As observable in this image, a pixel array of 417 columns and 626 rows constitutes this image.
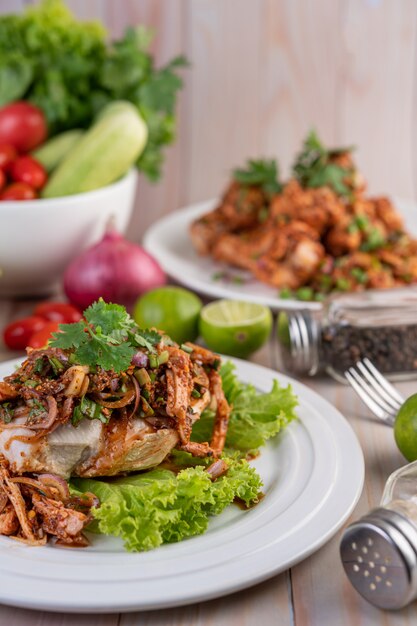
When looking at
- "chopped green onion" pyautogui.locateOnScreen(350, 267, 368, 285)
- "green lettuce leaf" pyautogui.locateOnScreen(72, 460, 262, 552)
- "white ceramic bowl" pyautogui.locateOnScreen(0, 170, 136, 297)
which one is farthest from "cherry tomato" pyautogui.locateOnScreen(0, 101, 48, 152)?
"green lettuce leaf" pyautogui.locateOnScreen(72, 460, 262, 552)

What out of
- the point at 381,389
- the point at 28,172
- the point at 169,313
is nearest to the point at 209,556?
the point at 381,389

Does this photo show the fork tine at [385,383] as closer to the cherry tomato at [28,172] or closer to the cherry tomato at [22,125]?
the cherry tomato at [28,172]

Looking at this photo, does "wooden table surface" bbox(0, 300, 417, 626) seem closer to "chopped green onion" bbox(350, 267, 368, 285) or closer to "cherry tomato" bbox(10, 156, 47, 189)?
"chopped green onion" bbox(350, 267, 368, 285)

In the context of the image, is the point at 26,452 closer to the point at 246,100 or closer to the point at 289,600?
the point at 289,600

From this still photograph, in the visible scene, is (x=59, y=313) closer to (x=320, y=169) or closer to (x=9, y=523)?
(x=320, y=169)

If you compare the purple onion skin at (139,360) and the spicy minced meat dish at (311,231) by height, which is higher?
the purple onion skin at (139,360)

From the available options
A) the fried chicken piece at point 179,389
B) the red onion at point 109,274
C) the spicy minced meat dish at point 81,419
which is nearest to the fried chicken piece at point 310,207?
the red onion at point 109,274

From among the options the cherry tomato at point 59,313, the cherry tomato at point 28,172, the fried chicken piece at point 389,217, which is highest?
the cherry tomato at point 28,172
